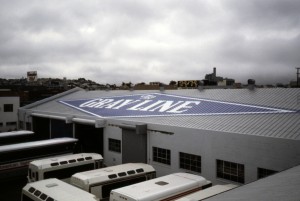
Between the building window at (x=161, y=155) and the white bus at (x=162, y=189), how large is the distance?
643cm

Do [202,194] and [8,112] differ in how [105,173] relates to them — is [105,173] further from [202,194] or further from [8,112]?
[8,112]

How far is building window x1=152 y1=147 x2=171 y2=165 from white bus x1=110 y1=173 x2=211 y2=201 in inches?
253

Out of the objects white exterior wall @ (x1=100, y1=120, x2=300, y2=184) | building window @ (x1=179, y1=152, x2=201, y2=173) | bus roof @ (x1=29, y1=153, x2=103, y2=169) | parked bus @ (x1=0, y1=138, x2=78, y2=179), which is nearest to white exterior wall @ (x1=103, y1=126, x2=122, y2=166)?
bus roof @ (x1=29, y1=153, x2=103, y2=169)

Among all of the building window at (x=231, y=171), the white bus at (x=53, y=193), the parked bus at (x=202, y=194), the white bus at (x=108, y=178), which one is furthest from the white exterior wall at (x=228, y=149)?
Answer: the white bus at (x=53, y=193)

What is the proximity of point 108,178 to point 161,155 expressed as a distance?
7.09 metres

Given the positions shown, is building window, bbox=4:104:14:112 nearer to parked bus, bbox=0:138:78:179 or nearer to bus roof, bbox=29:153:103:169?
parked bus, bbox=0:138:78:179

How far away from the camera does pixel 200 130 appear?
2284cm

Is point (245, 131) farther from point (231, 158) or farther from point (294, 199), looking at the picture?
point (294, 199)

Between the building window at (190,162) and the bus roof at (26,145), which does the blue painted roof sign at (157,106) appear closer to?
the building window at (190,162)

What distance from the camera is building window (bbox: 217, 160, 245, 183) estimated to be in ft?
→ 66.5

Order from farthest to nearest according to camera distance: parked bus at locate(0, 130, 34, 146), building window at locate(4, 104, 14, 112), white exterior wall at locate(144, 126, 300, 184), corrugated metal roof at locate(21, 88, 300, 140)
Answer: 1. building window at locate(4, 104, 14, 112)
2. parked bus at locate(0, 130, 34, 146)
3. corrugated metal roof at locate(21, 88, 300, 140)
4. white exterior wall at locate(144, 126, 300, 184)

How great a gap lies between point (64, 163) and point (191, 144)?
1151 centimetres

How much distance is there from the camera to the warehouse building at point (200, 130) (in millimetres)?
19281

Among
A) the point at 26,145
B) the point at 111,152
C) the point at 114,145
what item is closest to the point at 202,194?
the point at 114,145
